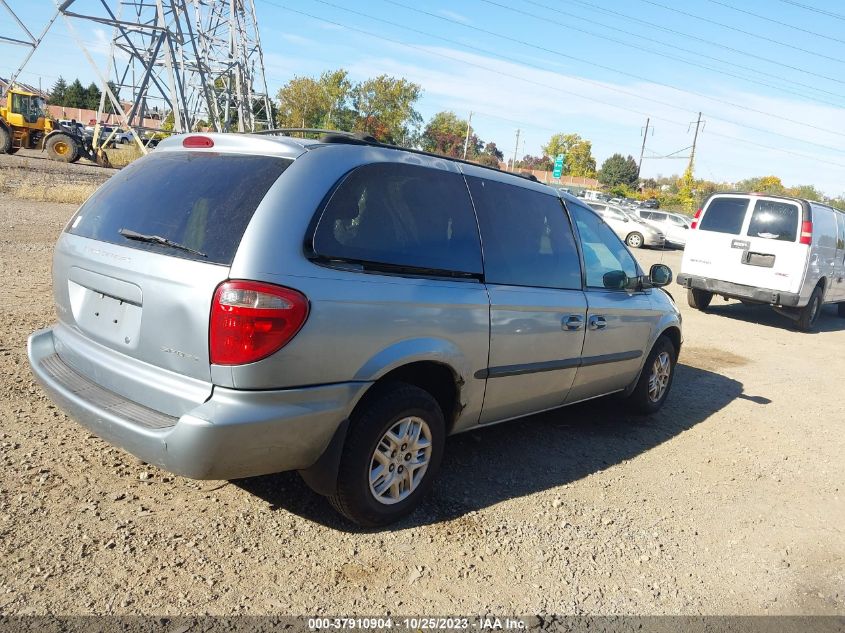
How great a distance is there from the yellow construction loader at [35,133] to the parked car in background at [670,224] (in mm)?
25049

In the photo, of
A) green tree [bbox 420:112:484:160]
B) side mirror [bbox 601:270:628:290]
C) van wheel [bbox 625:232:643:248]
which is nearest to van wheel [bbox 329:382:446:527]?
side mirror [bbox 601:270:628:290]

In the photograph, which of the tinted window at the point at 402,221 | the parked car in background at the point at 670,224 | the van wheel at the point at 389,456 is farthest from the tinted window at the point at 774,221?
the parked car in background at the point at 670,224

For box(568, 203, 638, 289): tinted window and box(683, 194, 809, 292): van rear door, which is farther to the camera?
box(683, 194, 809, 292): van rear door

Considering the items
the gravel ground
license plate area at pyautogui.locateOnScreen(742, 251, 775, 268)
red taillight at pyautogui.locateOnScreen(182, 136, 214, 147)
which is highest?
red taillight at pyautogui.locateOnScreen(182, 136, 214, 147)

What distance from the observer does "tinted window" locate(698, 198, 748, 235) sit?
35.3 ft

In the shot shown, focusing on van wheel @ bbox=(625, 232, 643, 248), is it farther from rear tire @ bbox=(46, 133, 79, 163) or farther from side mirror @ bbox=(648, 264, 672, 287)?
rear tire @ bbox=(46, 133, 79, 163)

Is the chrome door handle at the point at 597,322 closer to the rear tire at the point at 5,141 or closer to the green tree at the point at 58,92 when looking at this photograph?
the rear tire at the point at 5,141

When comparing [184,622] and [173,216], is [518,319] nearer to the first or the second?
[173,216]

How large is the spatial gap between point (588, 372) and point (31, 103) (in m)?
33.4

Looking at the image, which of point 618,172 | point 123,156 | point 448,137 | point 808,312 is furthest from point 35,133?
point 618,172

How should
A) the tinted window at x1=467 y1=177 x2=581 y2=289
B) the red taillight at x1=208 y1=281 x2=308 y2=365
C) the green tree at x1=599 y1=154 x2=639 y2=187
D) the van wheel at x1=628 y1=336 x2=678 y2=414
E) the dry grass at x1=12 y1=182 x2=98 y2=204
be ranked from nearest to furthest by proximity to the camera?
the red taillight at x1=208 y1=281 x2=308 y2=365 → the tinted window at x1=467 y1=177 x2=581 y2=289 → the van wheel at x1=628 y1=336 x2=678 y2=414 → the dry grass at x1=12 y1=182 x2=98 y2=204 → the green tree at x1=599 y1=154 x2=639 y2=187

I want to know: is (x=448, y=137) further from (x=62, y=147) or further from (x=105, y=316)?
(x=105, y=316)

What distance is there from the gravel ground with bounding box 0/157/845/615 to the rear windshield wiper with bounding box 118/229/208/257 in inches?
51.0

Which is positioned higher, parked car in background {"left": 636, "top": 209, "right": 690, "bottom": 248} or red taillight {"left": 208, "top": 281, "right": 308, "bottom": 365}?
red taillight {"left": 208, "top": 281, "right": 308, "bottom": 365}
